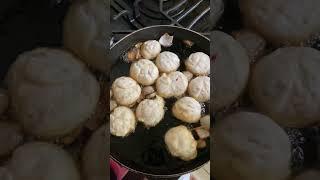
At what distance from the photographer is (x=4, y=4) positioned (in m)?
0.53

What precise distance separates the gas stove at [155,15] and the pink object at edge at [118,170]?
0.14m

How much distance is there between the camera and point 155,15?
51 cm

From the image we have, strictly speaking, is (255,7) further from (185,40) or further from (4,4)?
(4,4)

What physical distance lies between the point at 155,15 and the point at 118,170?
18 cm

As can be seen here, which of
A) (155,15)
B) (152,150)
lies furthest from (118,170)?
(155,15)

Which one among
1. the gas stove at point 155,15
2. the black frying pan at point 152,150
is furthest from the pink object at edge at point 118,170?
the gas stove at point 155,15

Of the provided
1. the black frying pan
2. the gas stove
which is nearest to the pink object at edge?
the black frying pan

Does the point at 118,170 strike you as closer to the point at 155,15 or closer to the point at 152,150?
the point at 152,150

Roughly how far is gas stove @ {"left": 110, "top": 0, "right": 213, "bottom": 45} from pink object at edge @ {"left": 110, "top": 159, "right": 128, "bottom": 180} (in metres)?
0.14

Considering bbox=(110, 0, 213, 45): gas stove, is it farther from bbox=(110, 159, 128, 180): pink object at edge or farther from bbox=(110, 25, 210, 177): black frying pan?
bbox=(110, 159, 128, 180): pink object at edge

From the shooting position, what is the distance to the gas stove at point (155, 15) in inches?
19.6

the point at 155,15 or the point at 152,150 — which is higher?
the point at 155,15

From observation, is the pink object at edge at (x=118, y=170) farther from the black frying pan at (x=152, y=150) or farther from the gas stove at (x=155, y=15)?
the gas stove at (x=155, y=15)

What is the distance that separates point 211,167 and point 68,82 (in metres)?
0.19
